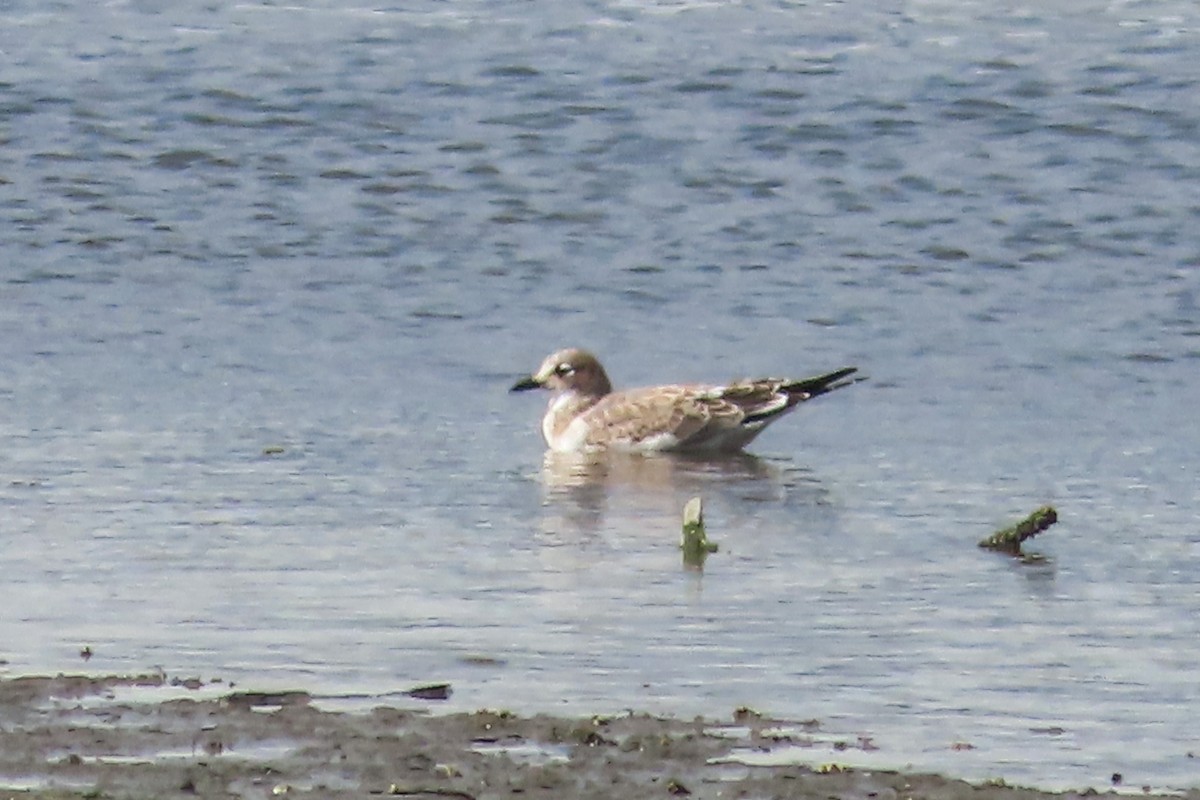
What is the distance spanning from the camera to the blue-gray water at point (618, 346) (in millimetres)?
8859

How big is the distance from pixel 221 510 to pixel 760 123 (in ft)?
34.5

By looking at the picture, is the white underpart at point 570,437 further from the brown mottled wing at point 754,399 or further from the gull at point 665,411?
the brown mottled wing at point 754,399

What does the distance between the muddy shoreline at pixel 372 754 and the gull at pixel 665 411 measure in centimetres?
618

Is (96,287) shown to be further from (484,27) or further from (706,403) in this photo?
(484,27)

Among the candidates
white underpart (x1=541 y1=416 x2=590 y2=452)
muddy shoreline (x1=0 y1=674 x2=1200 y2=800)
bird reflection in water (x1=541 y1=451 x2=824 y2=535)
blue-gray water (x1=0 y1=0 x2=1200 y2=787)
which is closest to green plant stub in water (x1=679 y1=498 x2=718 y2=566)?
blue-gray water (x1=0 y1=0 x2=1200 y2=787)

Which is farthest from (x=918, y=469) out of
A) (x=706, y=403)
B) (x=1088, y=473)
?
(x=706, y=403)

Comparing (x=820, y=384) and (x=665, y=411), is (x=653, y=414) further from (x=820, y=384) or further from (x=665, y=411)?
(x=820, y=384)

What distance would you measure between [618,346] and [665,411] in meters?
2.03

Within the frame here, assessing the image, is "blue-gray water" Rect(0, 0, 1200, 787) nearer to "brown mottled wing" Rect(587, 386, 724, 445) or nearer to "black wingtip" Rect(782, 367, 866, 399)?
"black wingtip" Rect(782, 367, 866, 399)

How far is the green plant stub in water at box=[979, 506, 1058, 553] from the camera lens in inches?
413

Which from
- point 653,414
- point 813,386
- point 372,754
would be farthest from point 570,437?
point 372,754

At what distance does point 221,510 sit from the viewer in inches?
446

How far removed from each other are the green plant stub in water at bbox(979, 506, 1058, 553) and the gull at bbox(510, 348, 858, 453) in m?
3.52

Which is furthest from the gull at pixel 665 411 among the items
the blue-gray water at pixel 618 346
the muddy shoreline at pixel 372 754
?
the muddy shoreline at pixel 372 754
